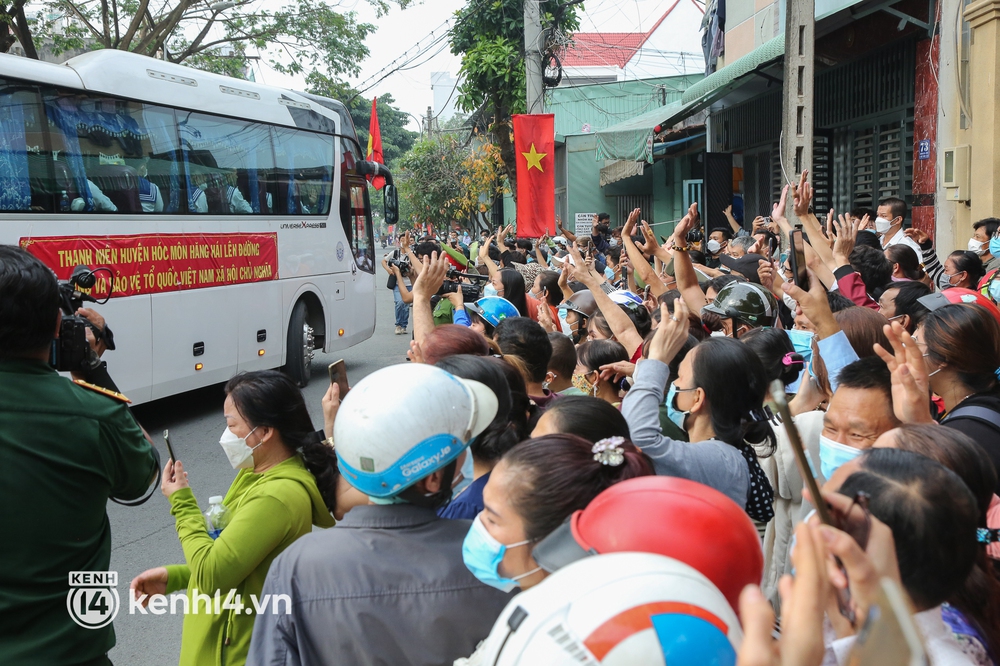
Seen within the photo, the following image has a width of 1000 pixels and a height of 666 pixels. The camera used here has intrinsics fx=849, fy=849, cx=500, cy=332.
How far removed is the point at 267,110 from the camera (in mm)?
9328

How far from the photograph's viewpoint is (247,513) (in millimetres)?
2318

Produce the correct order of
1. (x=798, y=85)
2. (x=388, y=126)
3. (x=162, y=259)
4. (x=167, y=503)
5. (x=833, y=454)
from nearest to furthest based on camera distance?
(x=833, y=454) < (x=167, y=503) < (x=162, y=259) < (x=798, y=85) < (x=388, y=126)

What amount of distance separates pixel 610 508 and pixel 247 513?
132 cm

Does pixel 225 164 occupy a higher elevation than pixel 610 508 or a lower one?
higher

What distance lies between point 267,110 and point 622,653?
30.1 ft

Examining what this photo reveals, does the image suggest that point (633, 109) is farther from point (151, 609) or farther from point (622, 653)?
point (622, 653)

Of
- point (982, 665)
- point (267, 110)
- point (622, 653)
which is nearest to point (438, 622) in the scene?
point (622, 653)

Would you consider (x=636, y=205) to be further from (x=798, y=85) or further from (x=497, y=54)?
(x=798, y=85)

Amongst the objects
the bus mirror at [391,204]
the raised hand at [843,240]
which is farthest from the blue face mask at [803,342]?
the bus mirror at [391,204]

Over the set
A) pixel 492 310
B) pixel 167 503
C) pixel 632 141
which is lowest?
pixel 167 503

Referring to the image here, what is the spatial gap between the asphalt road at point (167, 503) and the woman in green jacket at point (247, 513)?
5.30ft

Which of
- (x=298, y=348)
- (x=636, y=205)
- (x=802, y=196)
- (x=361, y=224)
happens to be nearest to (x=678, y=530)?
(x=802, y=196)

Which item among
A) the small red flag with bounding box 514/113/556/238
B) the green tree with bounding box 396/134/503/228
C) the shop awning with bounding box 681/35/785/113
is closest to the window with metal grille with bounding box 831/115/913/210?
the shop awning with bounding box 681/35/785/113

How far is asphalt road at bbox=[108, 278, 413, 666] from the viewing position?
3.98 meters
